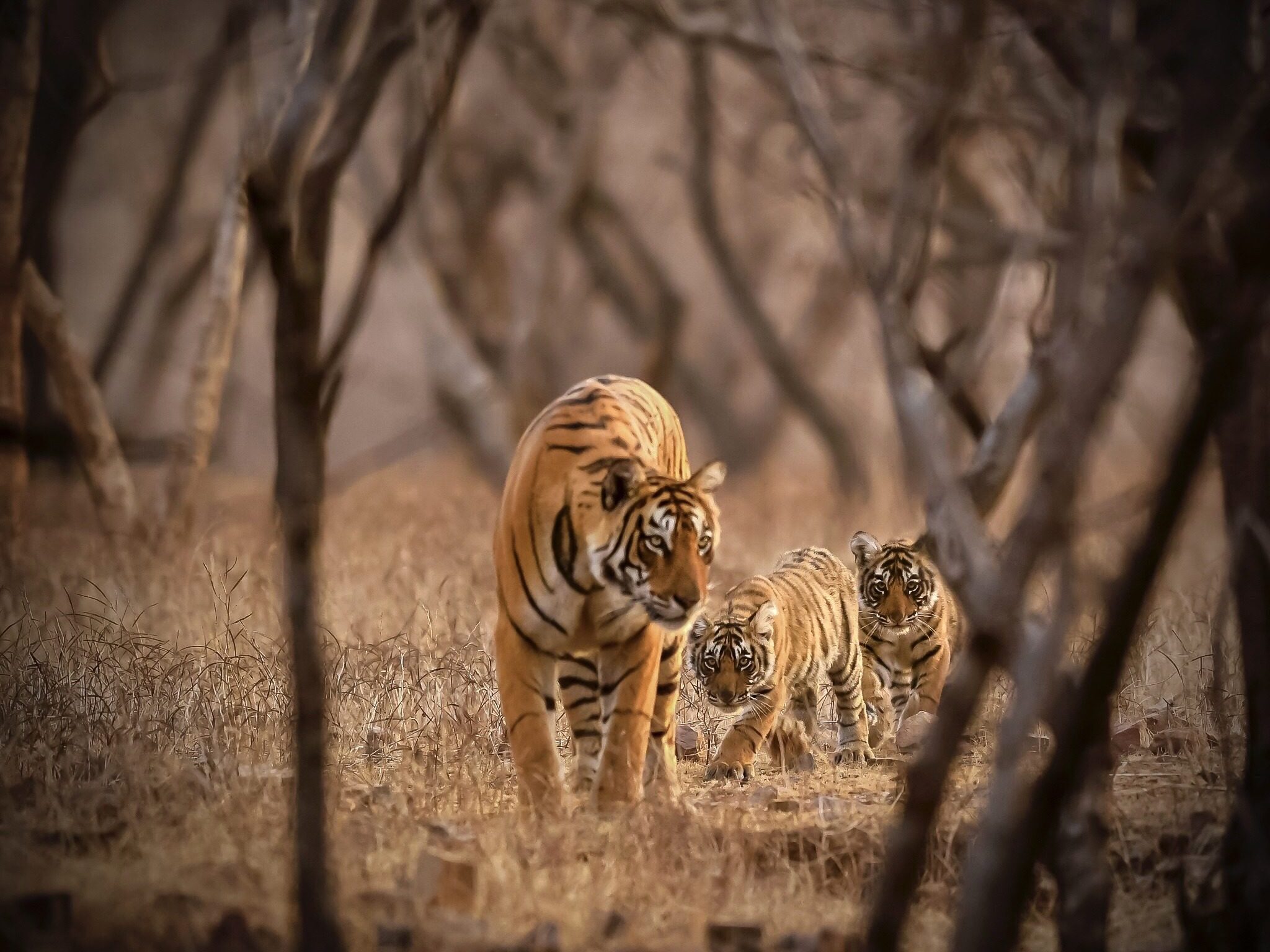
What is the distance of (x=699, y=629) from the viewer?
4855 mm

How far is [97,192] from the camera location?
74.7 feet

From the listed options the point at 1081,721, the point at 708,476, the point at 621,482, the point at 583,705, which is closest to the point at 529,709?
the point at 583,705

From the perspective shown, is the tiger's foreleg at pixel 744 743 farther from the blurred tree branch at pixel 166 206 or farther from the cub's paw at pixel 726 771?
the blurred tree branch at pixel 166 206

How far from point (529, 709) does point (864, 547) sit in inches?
67.0

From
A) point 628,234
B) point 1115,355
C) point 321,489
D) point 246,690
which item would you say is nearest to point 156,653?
point 246,690

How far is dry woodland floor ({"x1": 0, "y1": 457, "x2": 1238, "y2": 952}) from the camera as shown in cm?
300

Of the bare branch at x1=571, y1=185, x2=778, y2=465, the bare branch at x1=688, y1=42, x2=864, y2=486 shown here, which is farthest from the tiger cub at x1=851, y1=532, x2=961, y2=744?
the bare branch at x1=571, y1=185, x2=778, y2=465

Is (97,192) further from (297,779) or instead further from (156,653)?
(297,779)

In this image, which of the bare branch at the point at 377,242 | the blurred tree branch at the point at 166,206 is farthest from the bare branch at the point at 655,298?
the bare branch at the point at 377,242

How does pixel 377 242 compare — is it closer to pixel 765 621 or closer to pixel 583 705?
pixel 583 705

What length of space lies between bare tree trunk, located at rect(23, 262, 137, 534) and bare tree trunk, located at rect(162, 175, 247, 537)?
24cm

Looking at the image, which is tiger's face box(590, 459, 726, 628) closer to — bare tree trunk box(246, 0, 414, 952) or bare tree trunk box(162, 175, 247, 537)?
bare tree trunk box(246, 0, 414, 952)

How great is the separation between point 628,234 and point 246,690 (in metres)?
12.8

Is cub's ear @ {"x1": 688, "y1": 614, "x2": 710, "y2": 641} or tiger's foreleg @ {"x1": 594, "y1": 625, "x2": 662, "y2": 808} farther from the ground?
cub's ear @ {"x1": 688, "y1": 614, "x2": 710, "y2": 641}
